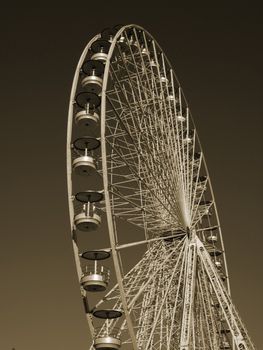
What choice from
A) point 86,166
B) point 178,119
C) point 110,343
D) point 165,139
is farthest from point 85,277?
point 178,119

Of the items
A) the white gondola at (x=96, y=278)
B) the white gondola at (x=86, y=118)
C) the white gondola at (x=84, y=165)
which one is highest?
the white gondola at (x=86, y=118)

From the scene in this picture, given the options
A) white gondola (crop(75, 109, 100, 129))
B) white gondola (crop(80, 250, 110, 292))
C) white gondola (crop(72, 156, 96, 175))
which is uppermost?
white gondola (crop(75, 109, 100, 129))

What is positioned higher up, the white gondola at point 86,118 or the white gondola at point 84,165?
the white gondola at point 86,118

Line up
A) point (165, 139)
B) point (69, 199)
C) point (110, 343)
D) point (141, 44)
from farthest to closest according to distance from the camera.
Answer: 1. point (141, 44)
2. point (165, 139)
3. point (69, 199)
4. point (110, 343)

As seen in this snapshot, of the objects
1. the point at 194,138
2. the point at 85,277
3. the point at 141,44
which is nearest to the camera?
the point at 85,277

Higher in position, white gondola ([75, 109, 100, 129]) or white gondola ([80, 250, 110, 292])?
white gondola ([75, 109, 100, 129])

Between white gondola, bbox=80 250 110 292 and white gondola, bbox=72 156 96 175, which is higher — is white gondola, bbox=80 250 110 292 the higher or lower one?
the lower one

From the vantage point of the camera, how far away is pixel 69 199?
15.7m

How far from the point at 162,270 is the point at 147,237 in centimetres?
108

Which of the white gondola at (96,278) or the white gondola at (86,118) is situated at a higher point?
the white gondola at (86,118)

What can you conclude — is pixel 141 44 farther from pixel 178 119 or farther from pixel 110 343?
pixel 110 343

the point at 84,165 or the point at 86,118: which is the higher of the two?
the point at 86,118

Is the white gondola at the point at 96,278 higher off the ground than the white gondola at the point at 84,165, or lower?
lower

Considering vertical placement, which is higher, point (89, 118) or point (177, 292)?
point (89, 118)
